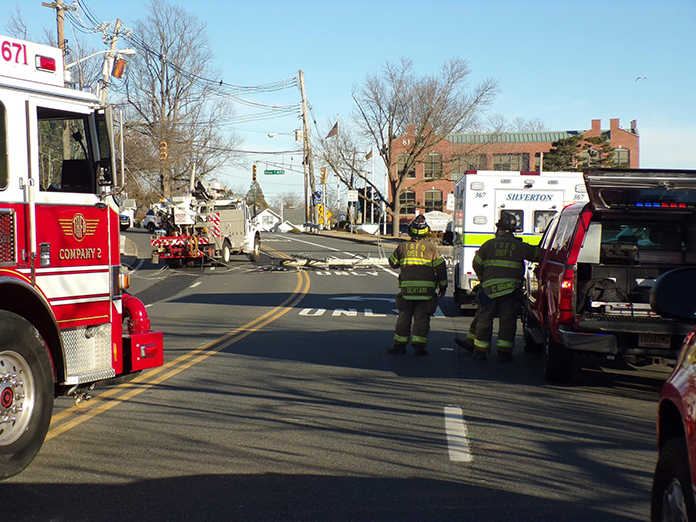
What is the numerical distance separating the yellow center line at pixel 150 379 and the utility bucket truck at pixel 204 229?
1288 cm

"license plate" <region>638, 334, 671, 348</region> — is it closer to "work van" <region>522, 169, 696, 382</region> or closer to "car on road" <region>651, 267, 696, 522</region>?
"work van" <region>522, 169, 696, 382</region>

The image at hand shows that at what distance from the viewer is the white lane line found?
5.68 meters

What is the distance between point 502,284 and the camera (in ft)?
32.4

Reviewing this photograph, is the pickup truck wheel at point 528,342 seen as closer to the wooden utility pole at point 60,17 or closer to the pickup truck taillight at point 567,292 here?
the pickup truck taillight at point 567,292

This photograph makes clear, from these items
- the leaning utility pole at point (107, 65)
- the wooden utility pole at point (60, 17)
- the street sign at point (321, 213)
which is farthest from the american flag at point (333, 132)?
the wooden utility pole at point (60, 17)

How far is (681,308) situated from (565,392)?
513 cm

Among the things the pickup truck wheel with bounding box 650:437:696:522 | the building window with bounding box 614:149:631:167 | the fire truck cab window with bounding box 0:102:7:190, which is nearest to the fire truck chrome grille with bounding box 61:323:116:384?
the fire truck cab window with bounding box 0:102:7:190

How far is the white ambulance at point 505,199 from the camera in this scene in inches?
595

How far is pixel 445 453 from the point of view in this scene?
5.75 metres

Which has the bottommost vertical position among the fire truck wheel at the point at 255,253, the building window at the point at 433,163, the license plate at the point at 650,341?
the fire truck wheel at the point at 255,253

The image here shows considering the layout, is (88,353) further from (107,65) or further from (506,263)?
(107,65)

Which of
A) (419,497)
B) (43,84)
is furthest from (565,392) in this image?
(43,84)

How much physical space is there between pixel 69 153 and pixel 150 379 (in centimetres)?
323

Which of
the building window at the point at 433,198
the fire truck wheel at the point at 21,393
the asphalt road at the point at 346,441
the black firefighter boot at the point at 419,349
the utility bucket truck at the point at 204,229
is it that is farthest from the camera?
the building window at the point at 433,198
